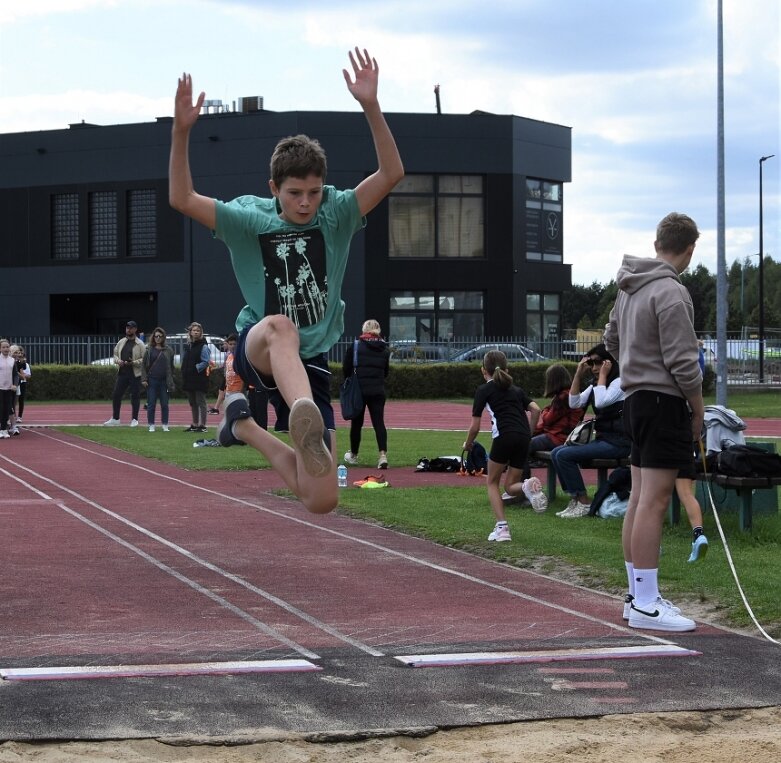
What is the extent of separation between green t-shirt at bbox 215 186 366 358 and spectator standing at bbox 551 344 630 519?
17.6 feet

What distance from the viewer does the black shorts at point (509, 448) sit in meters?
10.8

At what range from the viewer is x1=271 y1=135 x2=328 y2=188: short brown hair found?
594 cm

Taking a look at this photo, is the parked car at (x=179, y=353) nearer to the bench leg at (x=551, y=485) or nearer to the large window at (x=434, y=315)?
the large window at (x=434, y=315)

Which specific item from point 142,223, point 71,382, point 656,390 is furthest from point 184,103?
point 142,223

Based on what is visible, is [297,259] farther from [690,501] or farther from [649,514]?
[690,501]

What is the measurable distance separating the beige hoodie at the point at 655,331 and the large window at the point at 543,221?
42970mm

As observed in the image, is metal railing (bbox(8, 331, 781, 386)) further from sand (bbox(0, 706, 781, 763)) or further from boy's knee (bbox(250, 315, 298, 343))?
sand (bbox(0, 706, 781, 763))

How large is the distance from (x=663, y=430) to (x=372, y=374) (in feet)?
33.7

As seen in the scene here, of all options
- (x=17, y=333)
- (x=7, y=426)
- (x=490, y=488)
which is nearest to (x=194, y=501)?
(x=490, y=488)

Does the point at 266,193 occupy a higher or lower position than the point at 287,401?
higher

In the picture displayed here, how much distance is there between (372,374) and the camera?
56.0 ft

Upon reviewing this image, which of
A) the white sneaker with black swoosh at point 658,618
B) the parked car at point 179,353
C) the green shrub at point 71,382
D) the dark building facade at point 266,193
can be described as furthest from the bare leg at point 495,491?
the dark building facade at point 266,193

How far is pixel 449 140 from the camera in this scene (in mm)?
47844

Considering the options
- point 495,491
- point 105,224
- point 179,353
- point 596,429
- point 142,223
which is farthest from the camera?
point 105,224
